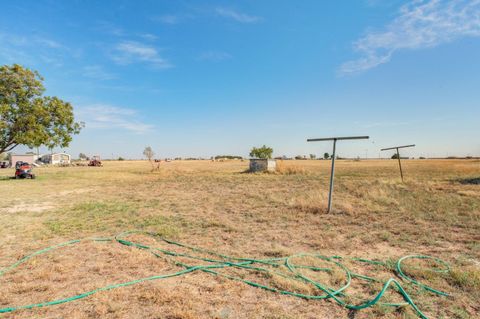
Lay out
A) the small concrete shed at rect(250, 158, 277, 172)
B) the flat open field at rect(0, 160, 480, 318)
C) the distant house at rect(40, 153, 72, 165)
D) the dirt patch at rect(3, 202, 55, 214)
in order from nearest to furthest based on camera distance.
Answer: the flat open field at rect(0, 160, 480, 318), the dirt patch at rect(3, 202, 55, 214), the small concrete shed at rect(250, 158, 277, 172), the distant house at rect(40, 153, 72, 165)

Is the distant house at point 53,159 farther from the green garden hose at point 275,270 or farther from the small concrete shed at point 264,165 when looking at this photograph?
the green garden hose at point 275,270

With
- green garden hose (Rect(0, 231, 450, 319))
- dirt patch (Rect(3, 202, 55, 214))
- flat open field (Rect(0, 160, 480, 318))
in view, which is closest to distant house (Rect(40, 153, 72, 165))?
dirt patch (Rect(3, 202, 55, 214))

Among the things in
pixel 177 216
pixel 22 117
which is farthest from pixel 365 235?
pixel 22 117

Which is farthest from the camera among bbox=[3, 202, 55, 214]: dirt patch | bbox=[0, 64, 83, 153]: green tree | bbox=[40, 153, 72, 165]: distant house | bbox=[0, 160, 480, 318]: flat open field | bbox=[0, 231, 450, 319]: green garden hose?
bbox=[40, 153, 72, 165]: distant house

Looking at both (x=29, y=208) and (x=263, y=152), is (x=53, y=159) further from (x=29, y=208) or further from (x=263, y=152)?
(x=29, y=208)

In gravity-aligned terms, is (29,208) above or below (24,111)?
below

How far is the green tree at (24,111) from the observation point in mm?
17969

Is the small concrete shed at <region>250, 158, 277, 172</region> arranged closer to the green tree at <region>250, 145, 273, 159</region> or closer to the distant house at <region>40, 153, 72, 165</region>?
the green tree at <region>250, 145, 273, 159</region>

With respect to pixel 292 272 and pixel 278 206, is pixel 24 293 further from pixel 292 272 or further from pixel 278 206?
pixel 278 206

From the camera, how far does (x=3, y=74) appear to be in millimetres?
17906

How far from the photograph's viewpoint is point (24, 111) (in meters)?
18.6

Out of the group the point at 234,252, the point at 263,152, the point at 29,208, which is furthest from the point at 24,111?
the point at 263,152

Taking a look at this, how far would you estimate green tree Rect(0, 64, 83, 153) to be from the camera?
1797 centimetres

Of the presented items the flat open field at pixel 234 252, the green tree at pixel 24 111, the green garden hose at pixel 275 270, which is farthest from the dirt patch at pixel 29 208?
the green tree at pixel 24 111
